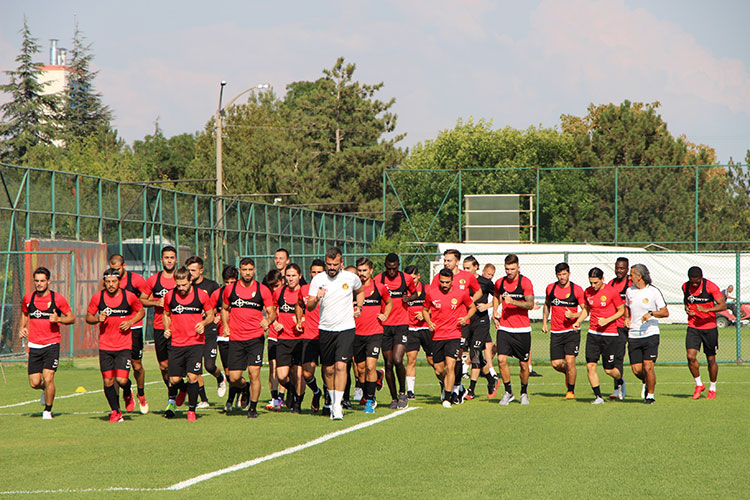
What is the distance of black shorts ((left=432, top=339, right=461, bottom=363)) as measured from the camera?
14.9 meters

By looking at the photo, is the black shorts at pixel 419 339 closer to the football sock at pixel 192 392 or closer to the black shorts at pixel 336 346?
the black shorts at pixel 336 346

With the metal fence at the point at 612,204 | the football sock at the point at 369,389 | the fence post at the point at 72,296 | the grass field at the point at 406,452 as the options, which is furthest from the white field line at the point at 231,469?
the metal fence at the point at 612,204

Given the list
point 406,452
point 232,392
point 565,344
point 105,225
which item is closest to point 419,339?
point 565,344

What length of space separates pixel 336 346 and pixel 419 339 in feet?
9.49

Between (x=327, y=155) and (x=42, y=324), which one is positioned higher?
(x=327, y=155)

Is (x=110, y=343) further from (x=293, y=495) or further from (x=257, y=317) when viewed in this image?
(x=293, y=495)

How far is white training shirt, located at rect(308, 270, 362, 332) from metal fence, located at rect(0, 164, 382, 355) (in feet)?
35.9

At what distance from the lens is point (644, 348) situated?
1548 centimetres

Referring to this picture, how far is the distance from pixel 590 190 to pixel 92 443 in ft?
123

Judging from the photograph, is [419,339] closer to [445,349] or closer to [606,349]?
[445,349]

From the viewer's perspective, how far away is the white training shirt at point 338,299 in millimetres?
13328

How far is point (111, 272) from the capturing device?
45.2 feet

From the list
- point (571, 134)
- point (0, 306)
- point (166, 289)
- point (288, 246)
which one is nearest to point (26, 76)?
point (288, 246)

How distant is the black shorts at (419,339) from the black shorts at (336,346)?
97.7 inches
